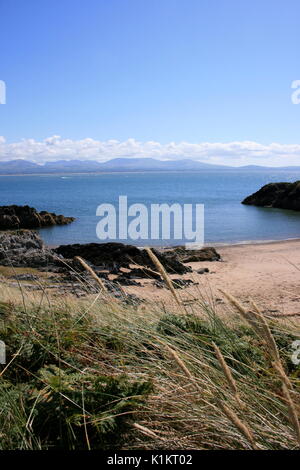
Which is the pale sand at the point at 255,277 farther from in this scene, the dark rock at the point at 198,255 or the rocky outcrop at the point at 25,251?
the rocky outcrop at the point at 25,251

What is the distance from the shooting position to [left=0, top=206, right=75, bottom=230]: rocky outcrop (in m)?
31.0

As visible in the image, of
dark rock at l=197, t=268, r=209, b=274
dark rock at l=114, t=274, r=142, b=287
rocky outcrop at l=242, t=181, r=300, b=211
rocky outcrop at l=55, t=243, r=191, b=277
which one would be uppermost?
rocky outcrop at l=242, t=181, r=300, b=211

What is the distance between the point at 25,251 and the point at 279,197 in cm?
4067

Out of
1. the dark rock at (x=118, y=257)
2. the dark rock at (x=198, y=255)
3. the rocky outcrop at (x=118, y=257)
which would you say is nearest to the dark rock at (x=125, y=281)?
the rocky outcrop at (x=118, y=257)

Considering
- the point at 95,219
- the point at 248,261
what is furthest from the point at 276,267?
the point at 95,219

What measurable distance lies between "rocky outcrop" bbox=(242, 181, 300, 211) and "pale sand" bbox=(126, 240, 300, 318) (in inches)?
1033

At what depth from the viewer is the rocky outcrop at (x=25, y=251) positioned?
55.0 ft

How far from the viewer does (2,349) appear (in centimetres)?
286

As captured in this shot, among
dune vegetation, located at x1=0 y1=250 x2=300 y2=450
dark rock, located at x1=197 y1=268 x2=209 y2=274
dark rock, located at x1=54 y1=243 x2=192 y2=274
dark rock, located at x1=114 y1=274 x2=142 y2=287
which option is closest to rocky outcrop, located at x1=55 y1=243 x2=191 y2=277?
dark rock, located at x1=54 y1=243 x2=192 y2=274

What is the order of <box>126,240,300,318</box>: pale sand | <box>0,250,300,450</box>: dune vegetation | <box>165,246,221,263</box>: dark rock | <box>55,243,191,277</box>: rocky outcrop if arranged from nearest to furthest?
<box>0,250,300,450</box>: dune vegetation < <box>126,240,300,318</box>: pale sand < <box>55,243,191,277</box>: rocky outcrop < <box>165,246,221,263</box>: dark rock

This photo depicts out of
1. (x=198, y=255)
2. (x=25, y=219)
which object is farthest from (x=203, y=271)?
(x=25, y=219)

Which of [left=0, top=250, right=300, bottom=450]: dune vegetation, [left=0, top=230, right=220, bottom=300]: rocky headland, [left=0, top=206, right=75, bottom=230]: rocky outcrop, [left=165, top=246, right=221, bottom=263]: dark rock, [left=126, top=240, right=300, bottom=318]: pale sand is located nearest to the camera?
[left=0, top=250, right=300, bottom=450]: dune vegetation

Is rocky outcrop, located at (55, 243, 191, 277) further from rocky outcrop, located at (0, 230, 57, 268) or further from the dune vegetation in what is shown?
the dune vegetation
